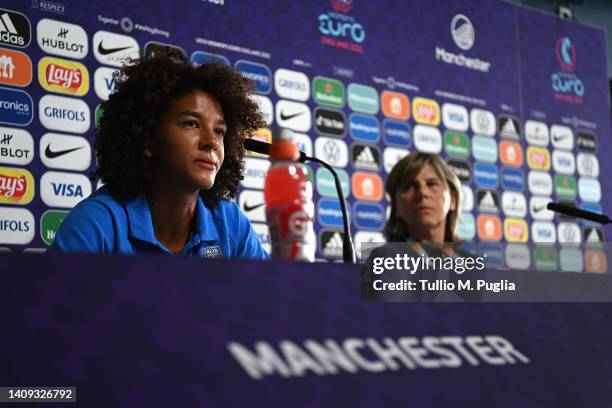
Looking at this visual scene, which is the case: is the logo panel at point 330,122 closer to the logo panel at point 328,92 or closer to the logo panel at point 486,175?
the logo panel at point 328,92

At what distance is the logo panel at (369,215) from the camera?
9.91 ft

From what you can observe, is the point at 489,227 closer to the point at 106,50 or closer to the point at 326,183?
the point at 326,183

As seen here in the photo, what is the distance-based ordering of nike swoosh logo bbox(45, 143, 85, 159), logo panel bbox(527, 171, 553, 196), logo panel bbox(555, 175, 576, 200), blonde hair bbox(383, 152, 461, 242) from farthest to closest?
logo panel bbox(555, 175, 576, 200) < logo panel bbox(527, 171, 553, 196) < blonde hair bbox(383, 152, 461, 242) < nike swoosh logo bbox(45, 143, 85, 159)

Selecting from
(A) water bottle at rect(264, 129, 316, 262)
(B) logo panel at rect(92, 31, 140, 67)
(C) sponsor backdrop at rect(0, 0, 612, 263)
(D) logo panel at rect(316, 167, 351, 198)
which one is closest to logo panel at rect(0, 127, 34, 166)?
(C) sponsor backdrop at rect(0, 0, 612, 263)

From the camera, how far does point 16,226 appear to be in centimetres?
218

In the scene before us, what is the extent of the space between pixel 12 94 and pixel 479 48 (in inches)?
88.3

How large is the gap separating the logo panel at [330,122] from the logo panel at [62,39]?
0.96m

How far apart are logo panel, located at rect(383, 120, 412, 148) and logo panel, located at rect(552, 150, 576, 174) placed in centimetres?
95

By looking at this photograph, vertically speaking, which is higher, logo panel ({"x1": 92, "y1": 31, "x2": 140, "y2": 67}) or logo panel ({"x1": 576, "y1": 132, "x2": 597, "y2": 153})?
logo panel ({"x1": 576, "y1": 132, "x2": 597, "y2": 153})

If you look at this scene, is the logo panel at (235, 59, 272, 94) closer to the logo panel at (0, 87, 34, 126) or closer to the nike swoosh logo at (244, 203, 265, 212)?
the nike swoosh logo at (244, 203, 265, 212)

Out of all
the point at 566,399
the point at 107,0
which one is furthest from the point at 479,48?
the point at 566,399

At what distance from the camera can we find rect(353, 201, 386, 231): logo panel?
119 inches

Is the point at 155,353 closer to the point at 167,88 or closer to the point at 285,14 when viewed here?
the point at 167,88

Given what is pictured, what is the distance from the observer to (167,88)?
1.59 metres
